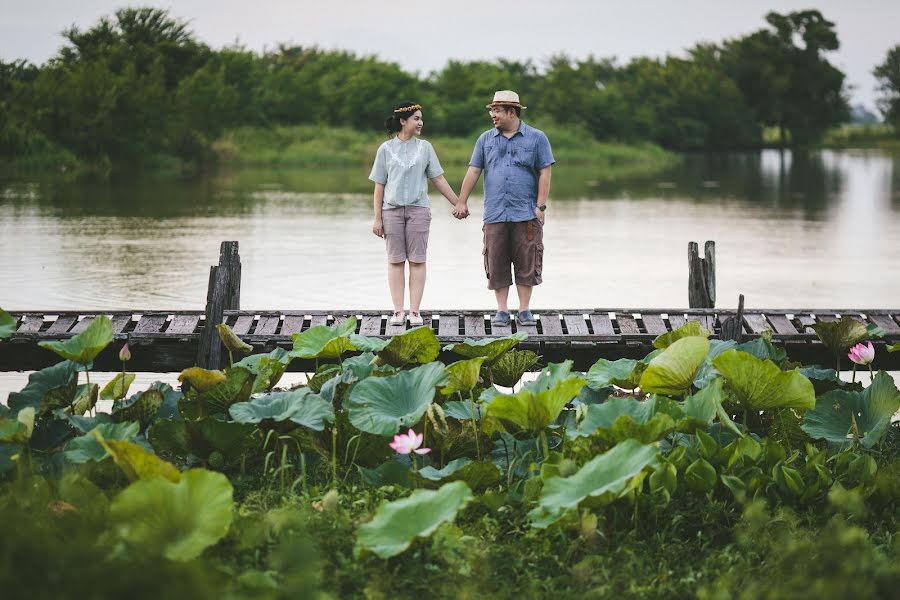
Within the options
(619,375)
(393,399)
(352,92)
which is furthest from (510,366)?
(352,92)

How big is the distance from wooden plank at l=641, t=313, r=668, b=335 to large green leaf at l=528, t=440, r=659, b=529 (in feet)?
10.2

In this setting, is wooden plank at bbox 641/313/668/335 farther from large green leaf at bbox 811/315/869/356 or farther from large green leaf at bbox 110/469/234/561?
large green leaf at bbox 110/469/234/561

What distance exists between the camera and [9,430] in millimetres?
3797

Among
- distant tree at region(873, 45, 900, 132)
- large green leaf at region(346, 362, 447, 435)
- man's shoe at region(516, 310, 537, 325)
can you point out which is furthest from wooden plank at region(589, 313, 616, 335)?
distant tree at region(873, 45, 900, 132)

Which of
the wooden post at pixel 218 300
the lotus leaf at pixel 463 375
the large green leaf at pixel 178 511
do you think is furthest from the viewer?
the wooden post at pixel 218 300

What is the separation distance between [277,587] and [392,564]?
0.50m

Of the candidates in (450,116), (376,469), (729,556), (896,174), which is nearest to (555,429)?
(376,469)

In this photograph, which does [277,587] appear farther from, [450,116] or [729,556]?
[450,116]

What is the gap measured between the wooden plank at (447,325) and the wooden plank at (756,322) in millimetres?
1624

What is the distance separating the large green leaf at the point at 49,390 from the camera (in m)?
4.30

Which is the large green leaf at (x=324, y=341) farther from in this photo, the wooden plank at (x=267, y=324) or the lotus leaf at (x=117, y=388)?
the wooden plank at (x=267, y=324)

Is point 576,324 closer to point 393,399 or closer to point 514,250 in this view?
point 514,250

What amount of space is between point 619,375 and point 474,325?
2105 millimetres

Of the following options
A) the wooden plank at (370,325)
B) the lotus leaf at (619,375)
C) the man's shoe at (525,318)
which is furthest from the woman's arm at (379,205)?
the lotus leaf at (619,375)
